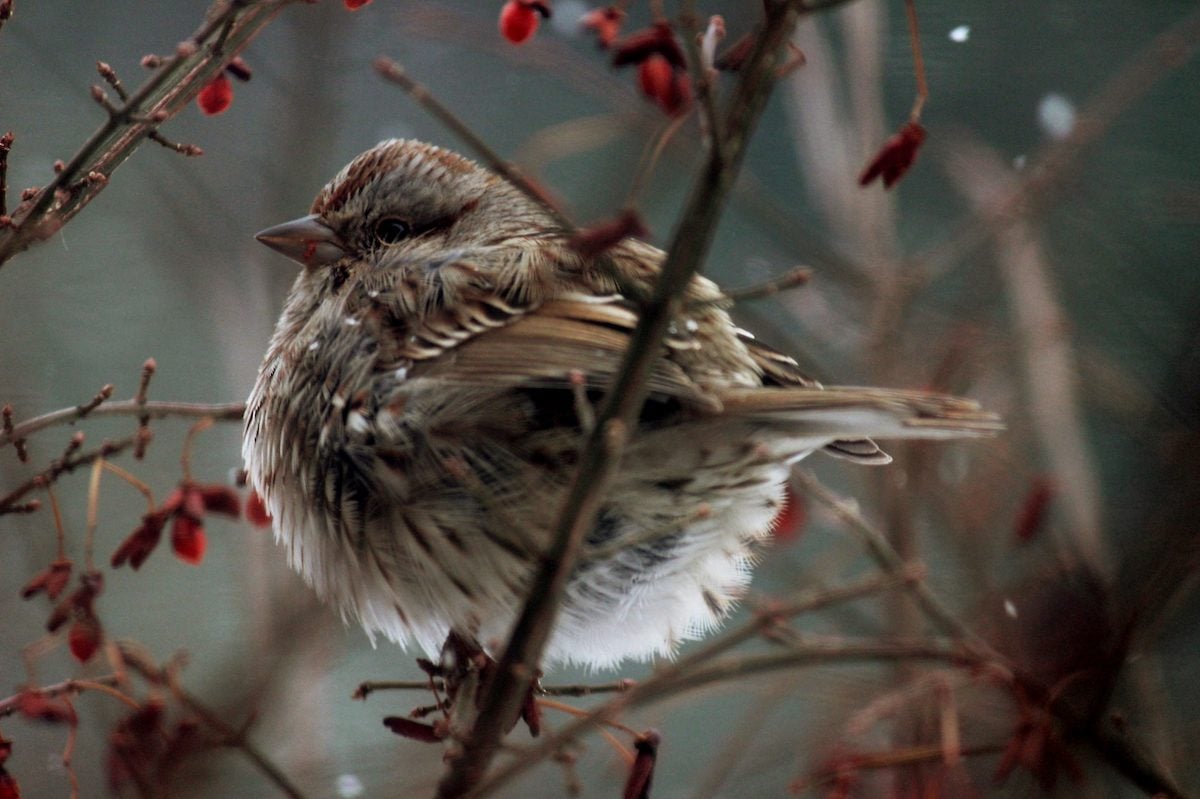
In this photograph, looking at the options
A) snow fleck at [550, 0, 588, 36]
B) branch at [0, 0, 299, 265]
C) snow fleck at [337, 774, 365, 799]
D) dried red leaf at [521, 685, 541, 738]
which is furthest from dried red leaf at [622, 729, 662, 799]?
snow fleck at [550, 0, 588, 36]

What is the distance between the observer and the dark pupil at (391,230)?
335 centimetres

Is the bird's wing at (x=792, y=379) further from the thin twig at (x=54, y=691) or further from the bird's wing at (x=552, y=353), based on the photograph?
the thin twig at (x=54, y=691)

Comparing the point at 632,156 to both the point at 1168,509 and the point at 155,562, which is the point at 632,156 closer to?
the point at 1168,509

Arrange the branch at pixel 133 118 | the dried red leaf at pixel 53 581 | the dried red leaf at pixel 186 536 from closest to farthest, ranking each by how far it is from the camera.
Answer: the branch at pixel 133 118, the dried red leaf at pixel 53 581, the dried red leaf at pixel 186 536

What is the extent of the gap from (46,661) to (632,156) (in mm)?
3412

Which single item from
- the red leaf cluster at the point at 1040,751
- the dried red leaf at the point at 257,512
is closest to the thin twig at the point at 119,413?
the dried red leaf at the point at 257,512

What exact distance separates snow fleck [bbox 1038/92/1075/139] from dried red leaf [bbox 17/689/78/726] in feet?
13.9

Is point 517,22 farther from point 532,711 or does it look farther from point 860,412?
point 532,711

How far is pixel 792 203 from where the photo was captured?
26.1 ft

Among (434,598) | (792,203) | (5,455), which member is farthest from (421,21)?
(792,203)

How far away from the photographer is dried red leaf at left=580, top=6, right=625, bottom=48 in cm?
236

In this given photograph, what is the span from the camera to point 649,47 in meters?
2.21

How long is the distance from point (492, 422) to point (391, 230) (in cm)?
84

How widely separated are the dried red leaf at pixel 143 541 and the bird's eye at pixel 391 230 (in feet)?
3.24
